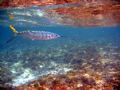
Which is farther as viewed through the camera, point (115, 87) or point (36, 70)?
point (36, 70)

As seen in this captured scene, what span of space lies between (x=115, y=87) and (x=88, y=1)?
19.6 ft

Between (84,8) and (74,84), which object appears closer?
(74,84)

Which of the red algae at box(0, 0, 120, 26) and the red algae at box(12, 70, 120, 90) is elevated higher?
the red algae at box(0, 0, 120, 26)

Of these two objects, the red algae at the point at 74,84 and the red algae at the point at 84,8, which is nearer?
the red algae at the point at 74,84

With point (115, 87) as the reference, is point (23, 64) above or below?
below

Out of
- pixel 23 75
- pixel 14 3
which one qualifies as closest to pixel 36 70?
pixel 23 75

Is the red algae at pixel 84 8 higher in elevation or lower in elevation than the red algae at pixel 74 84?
higher

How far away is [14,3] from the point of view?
11.2 m

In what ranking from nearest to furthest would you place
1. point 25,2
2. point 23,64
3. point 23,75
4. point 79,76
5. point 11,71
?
point 79,76 < point 25,2 < point 23,75 < point 11,71 < point 23,64

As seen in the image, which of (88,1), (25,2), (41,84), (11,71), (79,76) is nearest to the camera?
(41,84)

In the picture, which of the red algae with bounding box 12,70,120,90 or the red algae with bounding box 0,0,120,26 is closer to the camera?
the red algae with bounding box 12,70,120,90

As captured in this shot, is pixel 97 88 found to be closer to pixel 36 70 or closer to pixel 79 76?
pixel 79 76

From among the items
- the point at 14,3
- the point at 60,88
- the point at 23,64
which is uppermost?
the point at 14,3

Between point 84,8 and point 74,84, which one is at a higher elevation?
point 84,8
